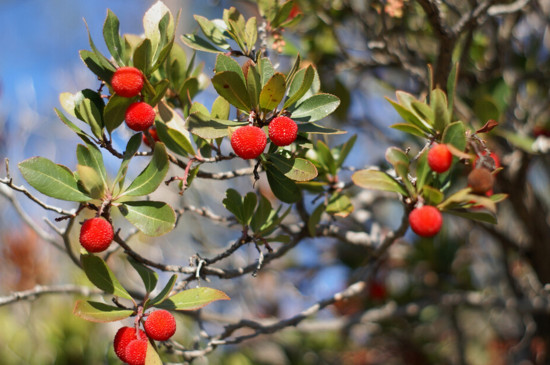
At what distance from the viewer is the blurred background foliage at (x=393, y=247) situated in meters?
1.89

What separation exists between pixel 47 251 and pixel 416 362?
114 inches

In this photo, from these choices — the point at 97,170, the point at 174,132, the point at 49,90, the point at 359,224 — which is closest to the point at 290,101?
the point at 174,132

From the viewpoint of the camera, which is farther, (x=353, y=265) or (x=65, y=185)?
(x=353, y=265)

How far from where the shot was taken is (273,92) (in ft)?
3.05

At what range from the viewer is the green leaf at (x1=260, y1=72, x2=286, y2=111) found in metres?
0.90

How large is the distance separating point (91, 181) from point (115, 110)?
7.4 inches

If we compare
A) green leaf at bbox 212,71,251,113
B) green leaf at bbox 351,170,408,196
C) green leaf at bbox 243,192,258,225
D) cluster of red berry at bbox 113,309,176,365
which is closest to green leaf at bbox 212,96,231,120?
green leaf at bbox 212,71,251,113

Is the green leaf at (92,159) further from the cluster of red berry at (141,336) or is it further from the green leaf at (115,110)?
the cluster of red berry at (141,336)

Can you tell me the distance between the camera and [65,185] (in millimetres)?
948

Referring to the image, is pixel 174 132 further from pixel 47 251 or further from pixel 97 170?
pixel 47 251

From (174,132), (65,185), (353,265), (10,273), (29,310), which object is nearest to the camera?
(65,185)

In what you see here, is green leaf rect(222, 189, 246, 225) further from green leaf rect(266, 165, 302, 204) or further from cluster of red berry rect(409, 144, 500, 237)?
cluster of red berry rect(409, 144, 500, 237)

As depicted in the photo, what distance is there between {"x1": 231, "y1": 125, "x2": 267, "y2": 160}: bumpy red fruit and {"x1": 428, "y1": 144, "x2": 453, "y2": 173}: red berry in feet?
1.12

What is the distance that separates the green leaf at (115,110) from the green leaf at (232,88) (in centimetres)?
22
